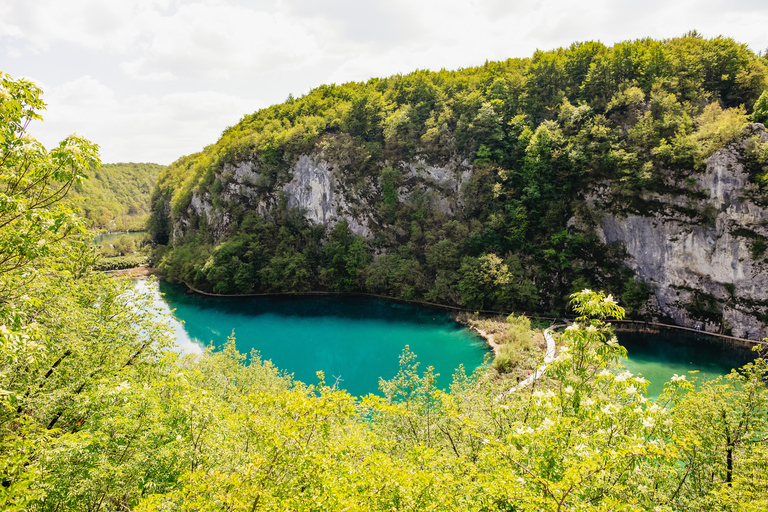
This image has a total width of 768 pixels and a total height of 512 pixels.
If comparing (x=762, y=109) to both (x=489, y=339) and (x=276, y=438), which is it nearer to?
(x=489, y=339)

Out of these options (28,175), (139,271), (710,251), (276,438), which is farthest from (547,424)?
(139,271)

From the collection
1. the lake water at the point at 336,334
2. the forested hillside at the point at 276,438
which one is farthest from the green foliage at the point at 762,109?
the forested hillside at the point at 276,438

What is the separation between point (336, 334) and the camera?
3356 cm

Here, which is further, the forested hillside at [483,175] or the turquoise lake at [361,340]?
the forested hillside at [483,175]

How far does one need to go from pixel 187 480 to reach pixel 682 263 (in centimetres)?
3718

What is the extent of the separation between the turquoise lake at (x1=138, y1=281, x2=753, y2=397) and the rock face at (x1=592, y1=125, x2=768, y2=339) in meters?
2.61

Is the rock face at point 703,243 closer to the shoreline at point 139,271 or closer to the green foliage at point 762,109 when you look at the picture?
the green foliage at point 762,109

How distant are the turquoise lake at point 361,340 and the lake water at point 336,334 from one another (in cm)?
8

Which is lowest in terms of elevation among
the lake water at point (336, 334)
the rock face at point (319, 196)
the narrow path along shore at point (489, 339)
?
the lake water at point (336, 334)

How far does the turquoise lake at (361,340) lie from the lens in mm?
25281

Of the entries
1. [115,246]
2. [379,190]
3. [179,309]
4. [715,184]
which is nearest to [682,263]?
[715,184]

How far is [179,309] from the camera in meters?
42.1

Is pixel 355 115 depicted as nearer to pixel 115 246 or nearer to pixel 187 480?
pixel 187 480

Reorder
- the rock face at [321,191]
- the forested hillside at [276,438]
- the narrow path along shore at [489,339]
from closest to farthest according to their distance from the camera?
the forested hillside at [276,438] → the narrow path along shore at [489,339] → the rock face at [321,191]
